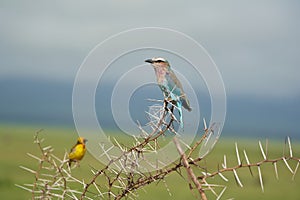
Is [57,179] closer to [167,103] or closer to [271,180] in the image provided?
[167,103]

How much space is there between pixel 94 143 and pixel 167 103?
42 centimetres

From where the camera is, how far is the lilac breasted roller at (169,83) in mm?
1964

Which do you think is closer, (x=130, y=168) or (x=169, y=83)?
(x=130, y=168)

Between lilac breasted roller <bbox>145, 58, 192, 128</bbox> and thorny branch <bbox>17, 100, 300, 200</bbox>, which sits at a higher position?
lilac breasted roller <bbox>145, 58, 192, 128</bbox>

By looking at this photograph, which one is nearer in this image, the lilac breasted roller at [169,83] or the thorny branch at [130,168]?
the thorny branch at [130,168]

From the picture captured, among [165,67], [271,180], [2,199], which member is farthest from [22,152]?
[165,67]

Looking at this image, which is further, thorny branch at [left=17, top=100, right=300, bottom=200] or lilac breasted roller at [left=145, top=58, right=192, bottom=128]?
lilac breasted roller at [left=145, top=58, right=192, bottom=128]

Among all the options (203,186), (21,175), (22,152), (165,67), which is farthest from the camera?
(22,152)

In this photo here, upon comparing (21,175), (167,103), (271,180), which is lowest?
(167,103)

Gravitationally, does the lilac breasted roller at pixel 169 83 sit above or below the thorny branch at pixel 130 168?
above

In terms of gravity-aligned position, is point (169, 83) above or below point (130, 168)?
above

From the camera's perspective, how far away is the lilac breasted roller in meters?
1.96

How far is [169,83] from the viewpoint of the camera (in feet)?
7.25

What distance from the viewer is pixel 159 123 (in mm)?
1643
